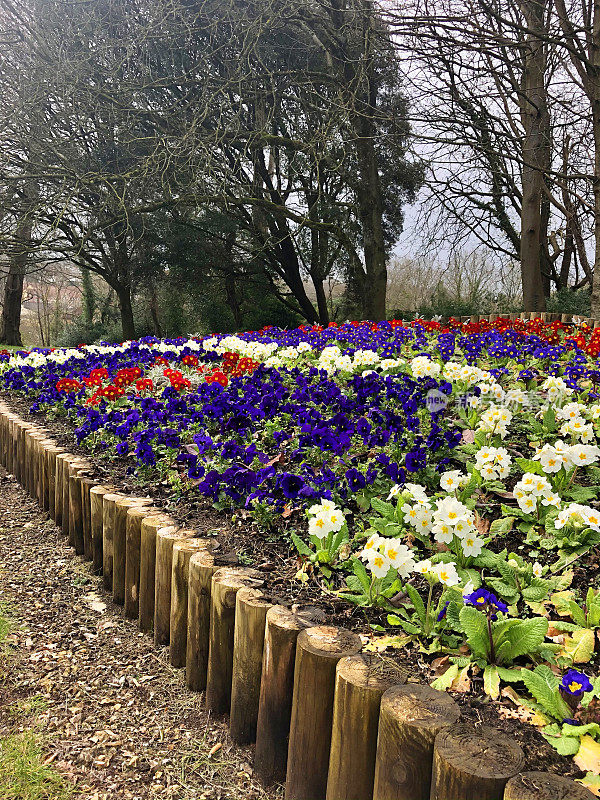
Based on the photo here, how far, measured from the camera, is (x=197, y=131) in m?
10.5

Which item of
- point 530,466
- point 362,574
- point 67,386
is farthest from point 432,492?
point 67,386

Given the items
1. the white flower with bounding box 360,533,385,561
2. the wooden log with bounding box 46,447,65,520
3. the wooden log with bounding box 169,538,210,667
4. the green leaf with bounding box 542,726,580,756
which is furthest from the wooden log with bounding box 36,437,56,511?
the green leaf with bounding box 542,726,580,756

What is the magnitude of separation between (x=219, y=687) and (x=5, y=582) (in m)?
1.56

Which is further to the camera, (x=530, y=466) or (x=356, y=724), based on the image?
(x=530, y=466)

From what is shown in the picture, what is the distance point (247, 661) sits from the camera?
1859 mm

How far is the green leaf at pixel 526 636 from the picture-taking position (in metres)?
1.60

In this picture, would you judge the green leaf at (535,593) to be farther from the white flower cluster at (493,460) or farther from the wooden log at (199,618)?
the wooden log at (199,618)

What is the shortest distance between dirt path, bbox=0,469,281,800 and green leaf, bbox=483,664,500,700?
700 millimetres

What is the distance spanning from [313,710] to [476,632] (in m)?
0.49

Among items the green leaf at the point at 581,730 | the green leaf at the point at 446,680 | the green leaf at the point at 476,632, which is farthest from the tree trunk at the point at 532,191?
the green leaf at the point at 581,730

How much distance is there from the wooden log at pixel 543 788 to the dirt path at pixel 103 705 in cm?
83

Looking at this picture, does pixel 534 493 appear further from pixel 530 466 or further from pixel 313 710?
pixel 313 710

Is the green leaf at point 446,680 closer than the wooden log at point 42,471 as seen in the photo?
Yes

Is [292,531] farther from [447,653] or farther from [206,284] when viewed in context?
[206,284]
